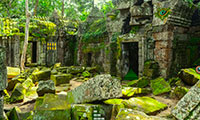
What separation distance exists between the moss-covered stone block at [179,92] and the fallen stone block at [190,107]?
2.39 m

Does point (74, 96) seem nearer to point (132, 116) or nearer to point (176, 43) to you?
point (132, 116)

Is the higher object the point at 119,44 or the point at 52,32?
the point at 52,32

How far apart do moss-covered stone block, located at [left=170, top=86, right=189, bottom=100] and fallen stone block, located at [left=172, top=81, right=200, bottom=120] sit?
2.39 meters

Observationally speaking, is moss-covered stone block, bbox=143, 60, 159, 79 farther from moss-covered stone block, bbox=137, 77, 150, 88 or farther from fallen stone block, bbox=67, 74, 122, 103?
fallen stone block, bbox=67, 74, 122, 103

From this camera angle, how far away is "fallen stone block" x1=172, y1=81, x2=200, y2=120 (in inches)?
91.9

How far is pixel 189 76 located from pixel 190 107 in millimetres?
3552

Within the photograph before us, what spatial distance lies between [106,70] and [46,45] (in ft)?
24.2

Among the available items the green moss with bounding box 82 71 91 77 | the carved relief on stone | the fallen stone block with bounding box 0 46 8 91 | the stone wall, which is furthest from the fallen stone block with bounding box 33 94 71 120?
the stone wall

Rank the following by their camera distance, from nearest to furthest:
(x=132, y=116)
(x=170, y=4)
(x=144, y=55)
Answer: (x=132, y=116), (x=170, y=4), (x=144, y=55)

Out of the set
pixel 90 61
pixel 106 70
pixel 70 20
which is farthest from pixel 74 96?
pixel 70 20

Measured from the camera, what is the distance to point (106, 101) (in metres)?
3.33

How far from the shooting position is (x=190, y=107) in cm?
241

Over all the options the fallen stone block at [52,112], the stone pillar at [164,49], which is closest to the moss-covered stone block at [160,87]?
the stone pillar at [164,49]

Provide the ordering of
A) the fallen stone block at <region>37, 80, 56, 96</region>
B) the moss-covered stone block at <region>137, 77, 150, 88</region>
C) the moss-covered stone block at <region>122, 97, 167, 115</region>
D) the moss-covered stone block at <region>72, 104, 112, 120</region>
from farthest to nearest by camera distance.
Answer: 1. the moss-covered stone block at <region>137, 77, 150, 88</region>
2. the fallen stone block at <region>37, 80, 56, 96</region>
3. the moss-covered stone block at <region>122, 97, 167, 115</region>
4. the moss-covered stone block at <region>72, 104, 112, 120</region>
